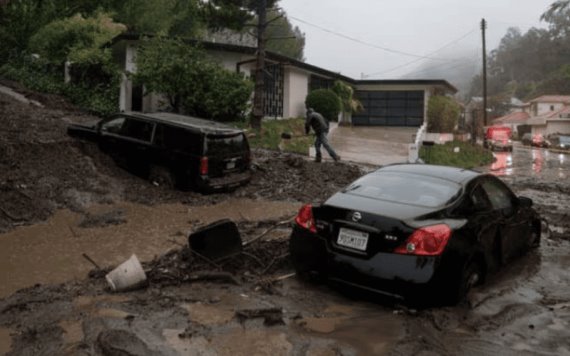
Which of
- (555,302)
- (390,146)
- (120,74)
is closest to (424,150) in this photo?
(390,146)

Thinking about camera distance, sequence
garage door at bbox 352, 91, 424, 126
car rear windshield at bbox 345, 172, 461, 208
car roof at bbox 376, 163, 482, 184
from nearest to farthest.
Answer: car rear windshield at bbox 345, 172, 461, 208, car roof at bbox 376, 163, 482, 184, garage door at bbox 352, 91, 424, 126

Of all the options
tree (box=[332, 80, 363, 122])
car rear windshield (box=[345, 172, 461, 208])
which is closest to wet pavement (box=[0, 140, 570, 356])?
car rear windshield (box=[345, 172, 461, 208])

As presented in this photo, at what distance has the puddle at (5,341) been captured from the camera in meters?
4.46

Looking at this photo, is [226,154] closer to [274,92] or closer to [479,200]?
[479,200]

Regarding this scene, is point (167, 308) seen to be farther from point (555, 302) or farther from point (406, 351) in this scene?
point (555, 302)

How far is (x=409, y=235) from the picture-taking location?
525cm

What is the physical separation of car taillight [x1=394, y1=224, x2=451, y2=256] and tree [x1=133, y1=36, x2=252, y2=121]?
560 inches

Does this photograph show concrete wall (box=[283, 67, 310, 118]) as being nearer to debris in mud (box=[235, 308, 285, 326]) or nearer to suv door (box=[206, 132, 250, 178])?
suv door (box=[206, 132, 250, 178])

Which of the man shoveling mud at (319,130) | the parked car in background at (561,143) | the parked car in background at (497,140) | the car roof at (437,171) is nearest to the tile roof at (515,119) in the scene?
the parked car in background at (561,143)

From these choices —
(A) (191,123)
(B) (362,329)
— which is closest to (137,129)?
(A) (191,123)

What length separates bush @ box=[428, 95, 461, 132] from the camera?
31.7 m

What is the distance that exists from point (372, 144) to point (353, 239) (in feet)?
63.2

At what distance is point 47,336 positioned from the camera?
4660mm

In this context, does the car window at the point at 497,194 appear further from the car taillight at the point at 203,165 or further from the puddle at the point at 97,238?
the car taillight at the point at 203,165
